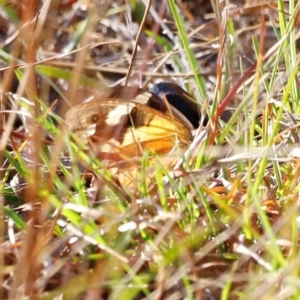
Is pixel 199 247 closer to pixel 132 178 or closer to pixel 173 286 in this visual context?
pixel 173 286

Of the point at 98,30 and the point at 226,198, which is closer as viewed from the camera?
the point at 226,198

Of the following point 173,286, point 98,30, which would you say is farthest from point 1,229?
point 98,30

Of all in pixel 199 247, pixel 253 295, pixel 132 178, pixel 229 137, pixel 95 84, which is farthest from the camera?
pixel 95 84

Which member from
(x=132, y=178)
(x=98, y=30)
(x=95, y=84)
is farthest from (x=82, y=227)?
(x=98, y=30)

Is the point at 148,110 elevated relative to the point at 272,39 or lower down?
elevated

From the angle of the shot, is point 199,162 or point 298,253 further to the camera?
point 199,162

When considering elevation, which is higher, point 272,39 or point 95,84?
point 95,84

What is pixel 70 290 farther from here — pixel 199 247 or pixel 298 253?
pixel 298 253

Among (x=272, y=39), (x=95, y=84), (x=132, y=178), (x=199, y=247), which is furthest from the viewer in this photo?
(x=272, y=39)

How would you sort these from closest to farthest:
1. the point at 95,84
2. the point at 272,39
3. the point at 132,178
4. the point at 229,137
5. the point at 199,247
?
the point at 199,247, the point at 132,178, the point at 229,137, the point at 95,84, the point at 272,39
